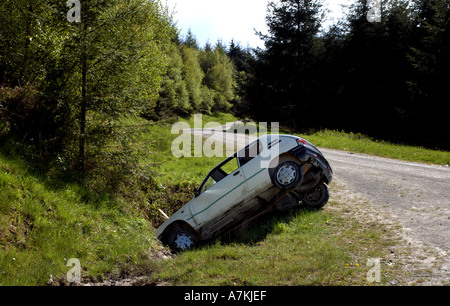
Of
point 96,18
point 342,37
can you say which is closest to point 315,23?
point 342,37

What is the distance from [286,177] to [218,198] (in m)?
1.72

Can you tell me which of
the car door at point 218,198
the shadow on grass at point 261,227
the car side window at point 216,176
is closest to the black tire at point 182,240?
the car door at point 218,198

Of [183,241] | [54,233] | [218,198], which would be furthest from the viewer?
[183,241]

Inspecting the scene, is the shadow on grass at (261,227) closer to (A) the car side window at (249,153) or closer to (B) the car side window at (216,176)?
(B) the car side window at (216,176)

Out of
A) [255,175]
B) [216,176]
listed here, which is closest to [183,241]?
[216,176]

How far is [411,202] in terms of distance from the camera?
820cm

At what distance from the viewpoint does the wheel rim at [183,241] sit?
25.3 feet

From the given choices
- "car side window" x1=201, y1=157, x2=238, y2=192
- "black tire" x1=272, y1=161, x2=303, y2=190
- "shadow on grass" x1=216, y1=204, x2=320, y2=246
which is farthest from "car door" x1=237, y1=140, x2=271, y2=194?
"shadow on grass" x1=216, y1=204, x2=320, y2=246

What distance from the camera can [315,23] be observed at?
30.0m

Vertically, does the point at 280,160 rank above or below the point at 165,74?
below

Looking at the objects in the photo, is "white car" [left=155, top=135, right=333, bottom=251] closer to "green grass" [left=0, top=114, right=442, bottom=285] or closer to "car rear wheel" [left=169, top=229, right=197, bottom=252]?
"car rear wheel" [left=169, top=229, right=197, bottom=252]

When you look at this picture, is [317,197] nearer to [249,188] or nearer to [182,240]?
[249,188]
